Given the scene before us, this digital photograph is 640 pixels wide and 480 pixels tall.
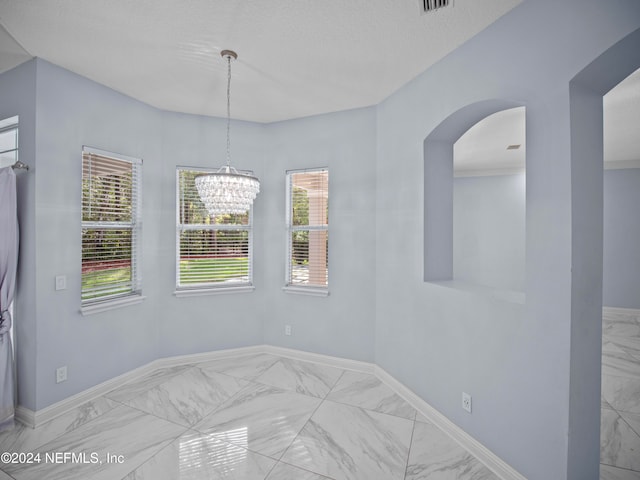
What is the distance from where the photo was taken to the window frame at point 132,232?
108 inches

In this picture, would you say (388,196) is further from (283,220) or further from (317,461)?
(317,461)

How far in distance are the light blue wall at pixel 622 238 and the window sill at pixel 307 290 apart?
5.74 meters

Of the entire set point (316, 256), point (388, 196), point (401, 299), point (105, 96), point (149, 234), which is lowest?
point (401, 299)

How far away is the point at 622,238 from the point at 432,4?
6.43 meters

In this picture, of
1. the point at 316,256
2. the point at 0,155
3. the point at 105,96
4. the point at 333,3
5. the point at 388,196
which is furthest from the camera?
the point at 316,256

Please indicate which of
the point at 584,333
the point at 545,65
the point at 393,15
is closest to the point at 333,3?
the point at 393,15

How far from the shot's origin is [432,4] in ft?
5.87

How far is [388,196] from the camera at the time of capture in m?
3.07

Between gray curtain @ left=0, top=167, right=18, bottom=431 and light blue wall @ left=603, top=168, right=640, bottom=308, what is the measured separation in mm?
8325

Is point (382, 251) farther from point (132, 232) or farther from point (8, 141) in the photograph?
point (8, 141)

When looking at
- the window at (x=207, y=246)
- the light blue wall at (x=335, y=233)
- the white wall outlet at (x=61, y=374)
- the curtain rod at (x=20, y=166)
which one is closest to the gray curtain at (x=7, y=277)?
the curtain rod at (x=20, y=166)

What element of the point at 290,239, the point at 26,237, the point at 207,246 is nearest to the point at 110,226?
the point at 26,237

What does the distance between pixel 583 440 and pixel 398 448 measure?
41.3 inches

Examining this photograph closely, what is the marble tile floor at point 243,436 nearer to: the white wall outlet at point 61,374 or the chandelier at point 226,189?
the white wall outlet at point 61,374
